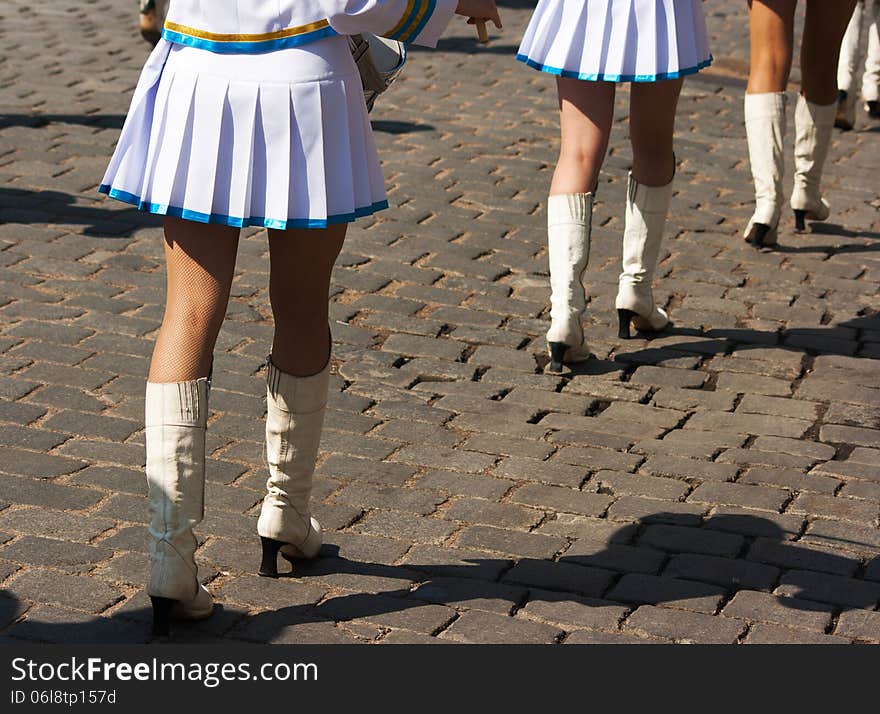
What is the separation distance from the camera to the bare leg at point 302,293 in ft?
10.9

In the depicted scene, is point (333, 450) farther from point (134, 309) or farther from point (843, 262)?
point (843, 262)

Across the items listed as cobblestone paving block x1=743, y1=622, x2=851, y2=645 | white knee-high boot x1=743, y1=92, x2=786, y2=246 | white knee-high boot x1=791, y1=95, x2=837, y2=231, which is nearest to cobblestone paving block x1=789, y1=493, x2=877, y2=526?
cobblestone paving block x1=743, y1=622, x2=851, y2=645

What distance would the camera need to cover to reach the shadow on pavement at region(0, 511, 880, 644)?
341 centimetres

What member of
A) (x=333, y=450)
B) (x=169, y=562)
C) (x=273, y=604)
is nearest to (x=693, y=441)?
(x=333, y=450)

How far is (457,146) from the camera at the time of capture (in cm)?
807

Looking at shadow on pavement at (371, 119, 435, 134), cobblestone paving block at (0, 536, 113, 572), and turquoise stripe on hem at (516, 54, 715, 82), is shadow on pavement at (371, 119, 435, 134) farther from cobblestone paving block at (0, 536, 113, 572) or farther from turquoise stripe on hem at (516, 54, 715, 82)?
cobblestone paving block at (0, 536, 113, 572)

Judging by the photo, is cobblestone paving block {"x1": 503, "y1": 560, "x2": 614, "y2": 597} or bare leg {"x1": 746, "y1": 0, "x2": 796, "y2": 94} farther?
bare leg {"x1": 746, "y1": 0, "x2": 796, "y2": 94}

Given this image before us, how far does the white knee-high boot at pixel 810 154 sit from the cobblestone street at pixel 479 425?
13cm

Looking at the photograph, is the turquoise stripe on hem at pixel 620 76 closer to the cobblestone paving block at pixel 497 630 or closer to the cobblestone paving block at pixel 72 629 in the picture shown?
the cobblestone paving block at pixel 497 630

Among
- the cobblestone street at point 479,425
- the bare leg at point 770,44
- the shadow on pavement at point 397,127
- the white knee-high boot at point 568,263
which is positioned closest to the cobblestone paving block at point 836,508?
the cobblestone street at point 479,425

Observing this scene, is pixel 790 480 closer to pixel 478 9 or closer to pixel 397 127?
pixel 478 9

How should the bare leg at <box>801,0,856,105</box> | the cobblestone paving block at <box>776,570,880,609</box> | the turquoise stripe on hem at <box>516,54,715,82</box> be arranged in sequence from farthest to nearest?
the bare leg at <box>801,0,856,105</box>, the turquoise stripe on hem at <box>516,54,715,82</box>, the cobblestone paving block at <box>776,570,880,609</box>

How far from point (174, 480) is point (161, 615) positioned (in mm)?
320

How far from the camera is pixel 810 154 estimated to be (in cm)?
676
